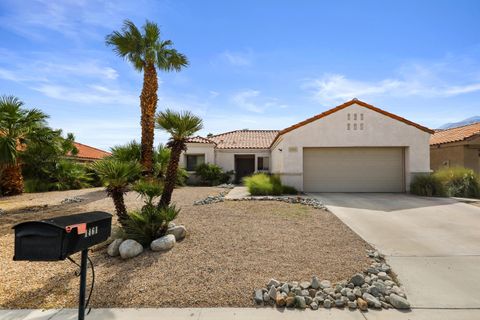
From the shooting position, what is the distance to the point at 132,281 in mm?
4637

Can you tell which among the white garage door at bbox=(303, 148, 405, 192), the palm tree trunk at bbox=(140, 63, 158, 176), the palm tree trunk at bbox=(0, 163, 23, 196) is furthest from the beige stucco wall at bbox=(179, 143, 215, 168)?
the palm tree trunk at bbox=(0, 163, 23, 196)

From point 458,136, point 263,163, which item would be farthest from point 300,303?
point 263,163

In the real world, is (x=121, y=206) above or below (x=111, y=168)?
below

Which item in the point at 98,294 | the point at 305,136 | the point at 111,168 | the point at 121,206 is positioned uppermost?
the point at 305,136

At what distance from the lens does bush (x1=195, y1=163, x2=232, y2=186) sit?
21734mm

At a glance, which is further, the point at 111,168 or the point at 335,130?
the point at 335,130

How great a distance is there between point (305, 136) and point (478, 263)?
1039 centimetres

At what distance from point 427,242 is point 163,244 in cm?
599

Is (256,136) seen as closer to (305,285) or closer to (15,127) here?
(15,127)

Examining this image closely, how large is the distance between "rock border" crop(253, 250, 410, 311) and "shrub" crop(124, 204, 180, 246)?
2914 mm

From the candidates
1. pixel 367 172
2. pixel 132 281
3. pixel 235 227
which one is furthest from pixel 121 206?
pixel 367 172

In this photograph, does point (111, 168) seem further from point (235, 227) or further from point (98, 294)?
point (235, 227)

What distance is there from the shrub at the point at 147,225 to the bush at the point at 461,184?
43.9ft

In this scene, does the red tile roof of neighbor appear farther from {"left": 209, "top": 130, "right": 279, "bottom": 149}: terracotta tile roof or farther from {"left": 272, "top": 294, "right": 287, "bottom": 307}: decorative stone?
{"left": 272, "top": 294, "right": 287, "bottom": 307}: decorative stone
